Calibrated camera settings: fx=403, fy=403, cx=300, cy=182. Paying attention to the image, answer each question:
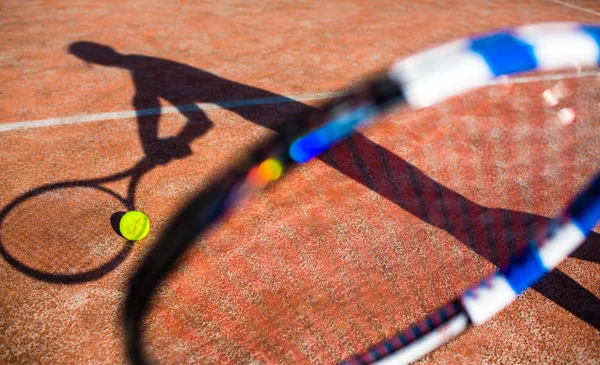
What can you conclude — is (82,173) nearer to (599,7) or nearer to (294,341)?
(294,341)

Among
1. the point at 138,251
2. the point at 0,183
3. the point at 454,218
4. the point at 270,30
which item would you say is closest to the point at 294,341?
the point at 138,251

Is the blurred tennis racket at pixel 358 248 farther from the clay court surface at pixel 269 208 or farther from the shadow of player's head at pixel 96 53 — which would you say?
the shadow of player's head at pixel 96 53

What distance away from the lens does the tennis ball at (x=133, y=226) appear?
10.9 feet

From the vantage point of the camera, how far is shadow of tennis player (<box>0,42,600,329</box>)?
316cm

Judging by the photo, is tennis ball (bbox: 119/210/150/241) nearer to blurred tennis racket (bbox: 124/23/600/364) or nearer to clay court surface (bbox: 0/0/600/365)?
clay court surface (bbox: 0/0/600/365)

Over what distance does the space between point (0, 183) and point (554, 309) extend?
5.04 m

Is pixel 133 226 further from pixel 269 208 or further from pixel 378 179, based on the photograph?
pixel 378 179

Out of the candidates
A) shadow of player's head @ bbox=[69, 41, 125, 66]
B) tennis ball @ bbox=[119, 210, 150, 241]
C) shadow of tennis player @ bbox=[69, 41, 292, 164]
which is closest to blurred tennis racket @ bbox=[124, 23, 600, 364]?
tennis ball @ bbox=[119, 210, 150, 241]

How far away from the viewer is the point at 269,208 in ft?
12.4

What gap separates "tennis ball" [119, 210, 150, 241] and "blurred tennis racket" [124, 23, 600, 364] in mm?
477

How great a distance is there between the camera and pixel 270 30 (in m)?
8.57

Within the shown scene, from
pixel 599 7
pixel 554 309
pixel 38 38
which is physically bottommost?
pixel 38 38

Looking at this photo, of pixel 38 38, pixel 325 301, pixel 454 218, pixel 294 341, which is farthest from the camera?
pixel 38 38

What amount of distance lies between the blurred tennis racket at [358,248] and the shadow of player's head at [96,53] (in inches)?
176
